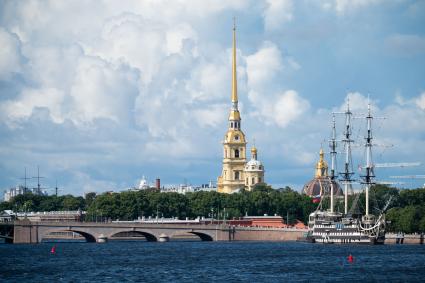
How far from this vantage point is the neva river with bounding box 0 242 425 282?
10588 centimetres

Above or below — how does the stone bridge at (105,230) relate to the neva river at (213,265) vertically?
above

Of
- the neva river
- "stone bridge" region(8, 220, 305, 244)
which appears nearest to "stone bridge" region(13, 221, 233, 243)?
"stone bridge" region(8, 220, 305, 244)

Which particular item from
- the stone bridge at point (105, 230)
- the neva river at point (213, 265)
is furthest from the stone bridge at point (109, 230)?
the neva river at point (213, 265)

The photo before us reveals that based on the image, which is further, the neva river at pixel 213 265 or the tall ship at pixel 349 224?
the tall ship at pixel 349 224

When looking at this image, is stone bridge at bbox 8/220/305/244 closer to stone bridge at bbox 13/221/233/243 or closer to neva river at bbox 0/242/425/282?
stone bridge at bbox 13/221/233/243

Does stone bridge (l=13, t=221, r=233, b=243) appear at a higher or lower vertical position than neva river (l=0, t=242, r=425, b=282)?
higher

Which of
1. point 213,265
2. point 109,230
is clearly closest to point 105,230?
point 109,230

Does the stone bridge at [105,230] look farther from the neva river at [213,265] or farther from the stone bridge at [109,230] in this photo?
the neva river at [213,265]

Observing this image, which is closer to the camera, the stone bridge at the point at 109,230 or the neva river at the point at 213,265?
the neva river at the point at 213,265

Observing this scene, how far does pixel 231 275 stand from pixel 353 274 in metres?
9.54

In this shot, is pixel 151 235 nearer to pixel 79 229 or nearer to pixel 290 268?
pixel 79 229

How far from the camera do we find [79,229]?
180 meters

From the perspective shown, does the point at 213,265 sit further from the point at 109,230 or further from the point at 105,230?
the point at 105,230

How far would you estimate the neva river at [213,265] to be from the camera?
106m
